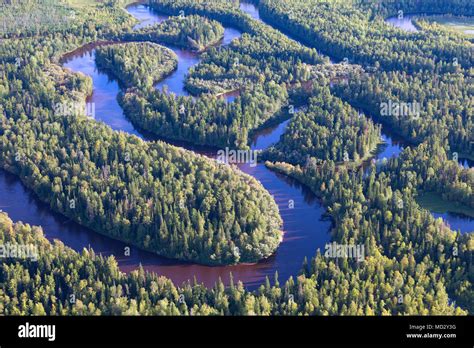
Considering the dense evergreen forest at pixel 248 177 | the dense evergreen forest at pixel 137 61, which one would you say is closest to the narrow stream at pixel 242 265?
the dense evergreen forest at pixel 248 177

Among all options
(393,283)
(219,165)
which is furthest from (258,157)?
(393,283)

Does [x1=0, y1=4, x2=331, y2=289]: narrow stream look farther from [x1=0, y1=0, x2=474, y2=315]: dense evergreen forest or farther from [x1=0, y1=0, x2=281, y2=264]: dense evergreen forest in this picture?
[x1=0, y1=0, x2=474, y2=315]: dense evergreen forest

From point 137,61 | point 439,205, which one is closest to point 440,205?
point 439,205

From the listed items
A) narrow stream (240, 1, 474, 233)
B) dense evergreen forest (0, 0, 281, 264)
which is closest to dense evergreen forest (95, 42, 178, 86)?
dense evergreen forest (0, 0, 281, 264)

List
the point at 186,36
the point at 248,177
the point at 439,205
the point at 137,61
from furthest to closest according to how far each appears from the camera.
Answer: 1. the point at 186,36
2. the point at 137,61
3. the point at 248,177
4. the point at 439,205

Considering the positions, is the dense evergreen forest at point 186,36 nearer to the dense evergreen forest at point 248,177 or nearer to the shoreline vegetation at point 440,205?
the dense evergreen forest at point 248,177

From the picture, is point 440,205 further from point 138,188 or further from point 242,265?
point 138,188

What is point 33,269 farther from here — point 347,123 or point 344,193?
point 347,123
